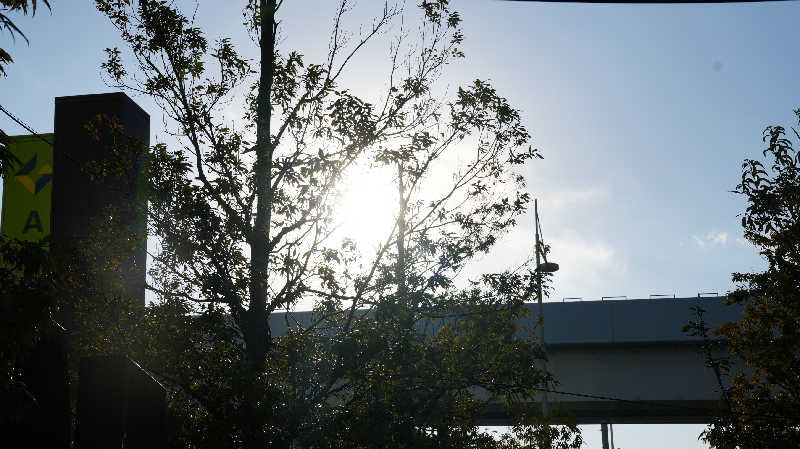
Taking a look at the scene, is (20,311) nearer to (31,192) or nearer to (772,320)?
(31,192)

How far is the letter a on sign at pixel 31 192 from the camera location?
565 inches

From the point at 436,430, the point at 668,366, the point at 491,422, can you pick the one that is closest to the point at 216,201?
the point at 436,430

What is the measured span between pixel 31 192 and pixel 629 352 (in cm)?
2841

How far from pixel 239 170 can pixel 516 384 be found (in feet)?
20.2

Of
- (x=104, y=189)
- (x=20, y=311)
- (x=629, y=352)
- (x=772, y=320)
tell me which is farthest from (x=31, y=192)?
(x=629, y=352)

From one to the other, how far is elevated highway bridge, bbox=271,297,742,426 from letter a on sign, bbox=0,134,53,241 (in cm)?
2148

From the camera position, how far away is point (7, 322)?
6.35m

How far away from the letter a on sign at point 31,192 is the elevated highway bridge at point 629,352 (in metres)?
21.5

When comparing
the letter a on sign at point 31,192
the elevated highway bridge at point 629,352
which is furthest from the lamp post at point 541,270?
the letter a on sign at point 31,192

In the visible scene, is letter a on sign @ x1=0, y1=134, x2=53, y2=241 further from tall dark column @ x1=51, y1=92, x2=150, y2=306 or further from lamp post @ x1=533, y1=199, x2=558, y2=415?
lamp post @ x1=533, y1=199, x2=558, y2=415

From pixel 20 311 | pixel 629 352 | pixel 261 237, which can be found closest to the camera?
pixel 20 311

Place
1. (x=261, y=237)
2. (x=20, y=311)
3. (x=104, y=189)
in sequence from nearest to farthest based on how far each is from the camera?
(x=20, y=311) → (x=104, y=189) → (x=261, y=237)

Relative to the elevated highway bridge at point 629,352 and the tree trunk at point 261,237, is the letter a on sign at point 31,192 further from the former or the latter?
the elevated highway bridge at point 629,352

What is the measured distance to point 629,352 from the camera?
37.0 meters
